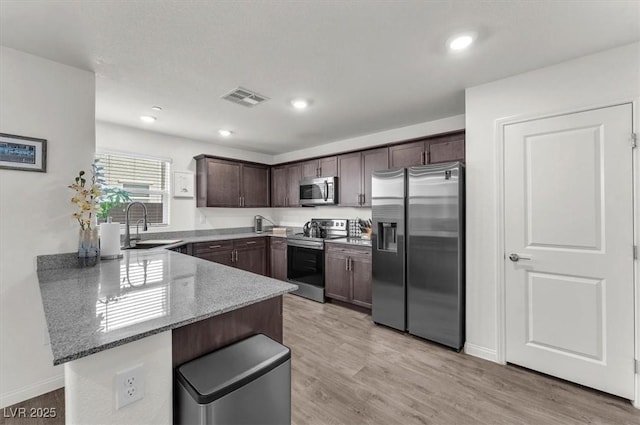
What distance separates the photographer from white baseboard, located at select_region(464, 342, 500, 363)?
2.38m

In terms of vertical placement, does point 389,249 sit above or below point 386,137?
below

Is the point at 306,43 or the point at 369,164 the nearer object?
the point at 306,43

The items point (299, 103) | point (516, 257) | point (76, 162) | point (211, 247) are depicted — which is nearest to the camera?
point (76, 162)

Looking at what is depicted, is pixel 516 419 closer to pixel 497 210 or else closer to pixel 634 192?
pixel 497 210

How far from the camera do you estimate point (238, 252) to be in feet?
14.3

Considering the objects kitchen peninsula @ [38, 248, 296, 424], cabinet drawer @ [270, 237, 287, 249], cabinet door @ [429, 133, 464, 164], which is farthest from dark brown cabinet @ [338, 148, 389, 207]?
kitchen peninsula @ [38, 248, 296, 424]

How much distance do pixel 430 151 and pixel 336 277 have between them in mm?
Result: 2016

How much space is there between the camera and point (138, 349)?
0.96 m

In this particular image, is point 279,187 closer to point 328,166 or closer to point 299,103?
point 328,166

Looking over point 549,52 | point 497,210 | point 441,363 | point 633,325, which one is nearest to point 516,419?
point 441,363

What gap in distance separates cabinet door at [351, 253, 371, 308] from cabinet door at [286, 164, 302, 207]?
1.68m

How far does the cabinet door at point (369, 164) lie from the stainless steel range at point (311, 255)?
2.13 ft

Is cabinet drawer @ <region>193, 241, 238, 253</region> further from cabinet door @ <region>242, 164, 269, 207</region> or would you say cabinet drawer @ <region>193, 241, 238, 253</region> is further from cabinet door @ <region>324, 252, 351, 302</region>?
cabinet door @ <region>324, 252, 351, 302</region>

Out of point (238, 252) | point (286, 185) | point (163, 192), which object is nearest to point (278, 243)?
point (238, 252)
